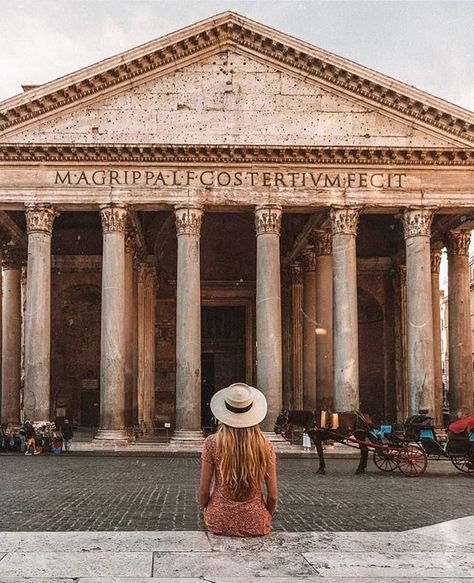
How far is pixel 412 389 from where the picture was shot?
1025 inches

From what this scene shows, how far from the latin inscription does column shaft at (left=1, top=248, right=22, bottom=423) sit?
23.7 feet

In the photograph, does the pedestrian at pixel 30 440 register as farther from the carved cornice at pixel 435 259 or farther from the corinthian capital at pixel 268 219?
the carved cornice at pixel 435 259

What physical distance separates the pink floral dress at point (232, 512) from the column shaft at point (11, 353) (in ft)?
84.0

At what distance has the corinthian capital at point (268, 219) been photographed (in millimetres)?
26062

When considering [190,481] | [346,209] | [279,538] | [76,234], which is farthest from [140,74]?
[279,538]

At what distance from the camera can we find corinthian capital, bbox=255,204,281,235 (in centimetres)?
2606

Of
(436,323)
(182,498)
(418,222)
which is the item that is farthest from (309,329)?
(182,498)

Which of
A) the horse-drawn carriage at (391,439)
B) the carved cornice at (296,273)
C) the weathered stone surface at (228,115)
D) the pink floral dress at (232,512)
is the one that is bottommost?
the horse-drawn carriage at (391,439)

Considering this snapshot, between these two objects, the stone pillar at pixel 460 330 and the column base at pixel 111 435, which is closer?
the column base at pixel 111 435

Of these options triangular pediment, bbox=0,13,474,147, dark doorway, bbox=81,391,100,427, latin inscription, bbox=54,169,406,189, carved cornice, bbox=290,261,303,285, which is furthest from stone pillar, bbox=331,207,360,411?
dark doorway, bbox=81,391,100,427

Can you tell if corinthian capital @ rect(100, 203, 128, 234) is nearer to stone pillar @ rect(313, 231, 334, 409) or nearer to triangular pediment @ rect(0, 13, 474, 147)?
triangular pediment @ rect(0, 13, 474, 147)

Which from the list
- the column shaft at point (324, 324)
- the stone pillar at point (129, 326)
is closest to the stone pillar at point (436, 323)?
the column shaft at point (324, 324)

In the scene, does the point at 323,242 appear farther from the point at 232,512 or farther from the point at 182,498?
the point at 232,512

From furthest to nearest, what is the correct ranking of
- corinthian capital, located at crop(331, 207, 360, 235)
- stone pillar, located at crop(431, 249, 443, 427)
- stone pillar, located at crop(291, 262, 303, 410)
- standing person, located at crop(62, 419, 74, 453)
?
stone pillar, located at crop(291, 262, 303, 410) < stone pillar, located at crop(431, 249, 443, 427) < corinthian capital, located at crop(331, 207, 360, 235) < standing person, located at crop(62, 419, 74, 453)
